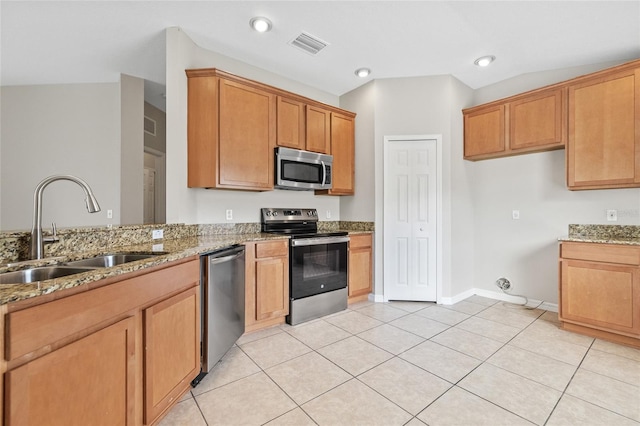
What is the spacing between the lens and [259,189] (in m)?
2.92

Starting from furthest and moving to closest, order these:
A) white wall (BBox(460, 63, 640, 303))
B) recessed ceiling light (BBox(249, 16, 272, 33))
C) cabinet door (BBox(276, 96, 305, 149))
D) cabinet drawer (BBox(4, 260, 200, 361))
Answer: cabinet door (BBox(276, 96, 305, 149)) < white wall (BBox(460, 63, 640, 303)) < recessed ceiling light (BBox(249, 16, 272, 33)) < cabinet drawer (BBox(4, 260, 200, 361))

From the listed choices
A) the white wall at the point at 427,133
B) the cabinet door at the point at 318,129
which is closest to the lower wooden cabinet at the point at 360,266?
the white wall at the point at 427,133

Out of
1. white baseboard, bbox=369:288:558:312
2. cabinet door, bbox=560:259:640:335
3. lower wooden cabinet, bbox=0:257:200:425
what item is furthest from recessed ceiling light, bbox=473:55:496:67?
lower wooden cabinet, bbox=0:257:200:425

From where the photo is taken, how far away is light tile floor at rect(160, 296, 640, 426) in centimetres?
154

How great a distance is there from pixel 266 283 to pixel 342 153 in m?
1.98

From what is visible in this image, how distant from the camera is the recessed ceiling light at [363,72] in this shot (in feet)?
10.7

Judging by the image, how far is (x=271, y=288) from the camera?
2.66 meters

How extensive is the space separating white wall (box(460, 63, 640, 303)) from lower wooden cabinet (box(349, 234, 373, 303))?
1517 mm

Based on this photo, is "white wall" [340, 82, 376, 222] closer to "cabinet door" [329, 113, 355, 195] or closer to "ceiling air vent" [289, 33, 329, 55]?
"cabinet door" [329, 113, 355, 195]

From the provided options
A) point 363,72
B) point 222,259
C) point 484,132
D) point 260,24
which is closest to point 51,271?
point 222,259

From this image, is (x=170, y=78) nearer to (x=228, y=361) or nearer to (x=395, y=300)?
(x=228, y=361)

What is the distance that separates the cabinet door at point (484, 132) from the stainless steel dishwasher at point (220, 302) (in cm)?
305

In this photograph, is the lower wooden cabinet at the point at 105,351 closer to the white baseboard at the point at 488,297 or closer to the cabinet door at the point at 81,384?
the cabinet door at the point at 81,384

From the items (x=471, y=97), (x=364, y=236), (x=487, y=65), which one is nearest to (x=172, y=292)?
(x=364, y=236)
